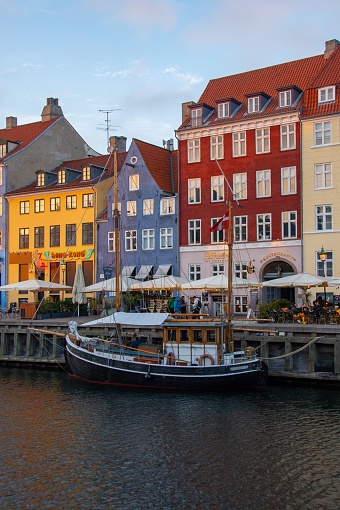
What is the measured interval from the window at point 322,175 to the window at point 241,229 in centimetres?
554

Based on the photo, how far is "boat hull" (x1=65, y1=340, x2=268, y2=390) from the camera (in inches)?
1144

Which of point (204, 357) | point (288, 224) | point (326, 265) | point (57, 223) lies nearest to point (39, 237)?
point (57, 223)

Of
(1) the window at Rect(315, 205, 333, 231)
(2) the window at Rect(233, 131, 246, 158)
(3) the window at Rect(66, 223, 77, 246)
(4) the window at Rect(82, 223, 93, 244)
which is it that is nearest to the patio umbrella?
(4) the window at Rect(82, 223, 93, 244)

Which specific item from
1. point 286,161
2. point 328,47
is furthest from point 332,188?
point 328,47

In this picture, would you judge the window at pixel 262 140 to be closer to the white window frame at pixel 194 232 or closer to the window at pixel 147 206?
the white window frame at pixel 194 232

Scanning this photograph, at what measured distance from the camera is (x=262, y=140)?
45.1 meters

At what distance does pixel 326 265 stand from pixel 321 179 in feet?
18.3

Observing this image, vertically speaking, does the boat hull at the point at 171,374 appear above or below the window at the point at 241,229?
below

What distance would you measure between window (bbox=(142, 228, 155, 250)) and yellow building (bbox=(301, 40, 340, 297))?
12.3 meters

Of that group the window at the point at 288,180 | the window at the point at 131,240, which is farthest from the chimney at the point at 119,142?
the window at the point at 288,180

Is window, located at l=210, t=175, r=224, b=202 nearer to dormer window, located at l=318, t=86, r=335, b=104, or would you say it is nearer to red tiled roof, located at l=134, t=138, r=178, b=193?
red tiled roof, located at l=134, t=138, r=178, b=193

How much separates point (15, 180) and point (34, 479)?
45175 millimetres

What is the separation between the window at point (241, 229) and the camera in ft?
149

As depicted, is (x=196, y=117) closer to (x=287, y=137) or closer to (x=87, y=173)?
(x=287, y=137)
